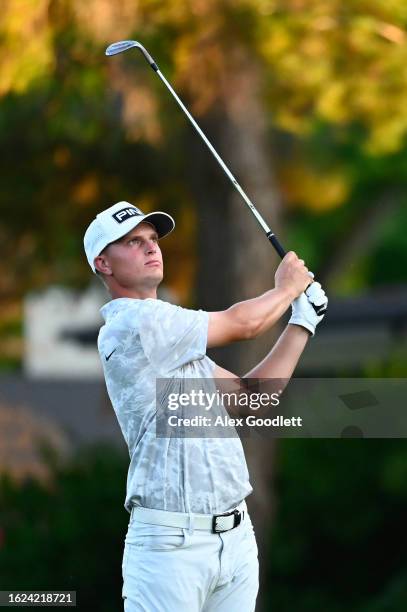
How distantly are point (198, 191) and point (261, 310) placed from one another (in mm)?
5369

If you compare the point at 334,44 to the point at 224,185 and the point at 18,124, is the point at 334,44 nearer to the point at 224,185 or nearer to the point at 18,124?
the point at 224,185

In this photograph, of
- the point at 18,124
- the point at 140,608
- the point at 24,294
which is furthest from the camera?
the point at 24,294

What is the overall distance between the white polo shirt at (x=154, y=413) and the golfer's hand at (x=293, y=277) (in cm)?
27

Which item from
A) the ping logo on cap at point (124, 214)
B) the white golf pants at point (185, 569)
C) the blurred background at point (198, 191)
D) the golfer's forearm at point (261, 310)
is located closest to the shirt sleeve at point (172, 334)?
the golfer's forearm at point (261, 310)

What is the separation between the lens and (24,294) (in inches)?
478

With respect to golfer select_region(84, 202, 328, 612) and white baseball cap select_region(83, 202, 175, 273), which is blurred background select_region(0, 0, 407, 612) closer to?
white baseball cap select_region(83, 202, 175, 273)

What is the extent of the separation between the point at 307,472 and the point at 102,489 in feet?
5.16

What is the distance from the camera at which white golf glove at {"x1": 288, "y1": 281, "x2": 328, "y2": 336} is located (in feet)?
13.6

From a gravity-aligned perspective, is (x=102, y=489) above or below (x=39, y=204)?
below

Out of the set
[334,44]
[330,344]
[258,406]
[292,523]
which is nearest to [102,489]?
[292,523]

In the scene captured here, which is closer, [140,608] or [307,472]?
[140,608]

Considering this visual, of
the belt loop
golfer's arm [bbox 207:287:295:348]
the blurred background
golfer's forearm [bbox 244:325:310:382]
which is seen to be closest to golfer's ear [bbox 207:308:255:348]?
golfer's arm [bbox 207:287:295:348]

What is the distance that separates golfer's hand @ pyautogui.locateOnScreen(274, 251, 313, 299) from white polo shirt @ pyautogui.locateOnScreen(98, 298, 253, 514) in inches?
10.5

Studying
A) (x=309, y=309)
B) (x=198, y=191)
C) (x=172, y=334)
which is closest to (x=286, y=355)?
(x=309, y=309)
